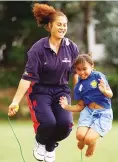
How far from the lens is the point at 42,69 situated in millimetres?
6770

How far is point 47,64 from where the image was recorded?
6711mm

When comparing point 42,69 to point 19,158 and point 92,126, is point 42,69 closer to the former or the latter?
point 92,126

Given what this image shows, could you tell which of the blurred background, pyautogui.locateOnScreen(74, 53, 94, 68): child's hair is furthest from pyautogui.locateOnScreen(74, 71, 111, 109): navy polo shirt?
the blurred background

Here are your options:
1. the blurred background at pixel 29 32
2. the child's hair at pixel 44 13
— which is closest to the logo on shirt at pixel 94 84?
the child's hair at pixel 44 13

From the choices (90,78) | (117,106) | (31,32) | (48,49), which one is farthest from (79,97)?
(31,32)

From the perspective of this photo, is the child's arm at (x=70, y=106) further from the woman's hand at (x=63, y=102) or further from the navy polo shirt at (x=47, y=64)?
the navy polo shirt at (x=47, y=64)

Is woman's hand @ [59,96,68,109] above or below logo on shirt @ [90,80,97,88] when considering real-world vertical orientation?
below

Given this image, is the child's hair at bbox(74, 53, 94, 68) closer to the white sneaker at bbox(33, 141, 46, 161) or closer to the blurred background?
the white sneaker at bbox(33, 141, 46, 161)

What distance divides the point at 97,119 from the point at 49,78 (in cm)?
74

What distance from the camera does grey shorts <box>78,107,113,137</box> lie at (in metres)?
6.41

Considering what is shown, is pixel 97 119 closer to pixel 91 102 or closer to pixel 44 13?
pixel 91 102

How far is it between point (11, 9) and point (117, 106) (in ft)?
20.9

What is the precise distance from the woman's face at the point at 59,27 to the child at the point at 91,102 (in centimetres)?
44

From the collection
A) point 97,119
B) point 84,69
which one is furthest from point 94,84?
point 97,119
